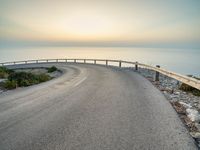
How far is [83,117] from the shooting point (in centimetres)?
591

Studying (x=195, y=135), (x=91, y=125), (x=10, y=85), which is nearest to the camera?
(x=195, y=135)

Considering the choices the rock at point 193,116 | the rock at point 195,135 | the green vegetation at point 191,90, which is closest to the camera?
the rock at point 195,135

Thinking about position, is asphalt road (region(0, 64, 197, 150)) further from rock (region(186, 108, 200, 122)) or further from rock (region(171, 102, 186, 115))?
rock (region(186, 108, 200, 122))

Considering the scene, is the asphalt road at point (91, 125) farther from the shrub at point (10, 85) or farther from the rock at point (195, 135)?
the shrub at point (10, 85)

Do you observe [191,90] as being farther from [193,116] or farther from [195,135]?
[195,135]

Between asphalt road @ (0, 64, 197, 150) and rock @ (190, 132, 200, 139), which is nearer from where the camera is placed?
asphalt road @ (0, 64, 197, 150)

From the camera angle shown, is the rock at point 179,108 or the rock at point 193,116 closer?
the rock at point 193,116

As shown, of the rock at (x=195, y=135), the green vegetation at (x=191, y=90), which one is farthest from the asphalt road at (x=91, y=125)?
the green vegetation at (x=191, y=90)

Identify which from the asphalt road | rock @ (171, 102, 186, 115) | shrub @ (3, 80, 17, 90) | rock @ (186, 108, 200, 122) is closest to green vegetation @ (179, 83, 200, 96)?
rock @ (171, 102, 186, 115)

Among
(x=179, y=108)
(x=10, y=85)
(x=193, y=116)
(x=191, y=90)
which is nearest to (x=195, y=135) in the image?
(x=193, y=116)

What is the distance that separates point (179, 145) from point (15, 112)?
502 centimetres

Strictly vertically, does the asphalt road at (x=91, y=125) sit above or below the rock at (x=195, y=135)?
above

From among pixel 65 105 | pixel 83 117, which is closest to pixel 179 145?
pixel 83 117

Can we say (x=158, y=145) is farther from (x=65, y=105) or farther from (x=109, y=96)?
(x=109, y=96)
